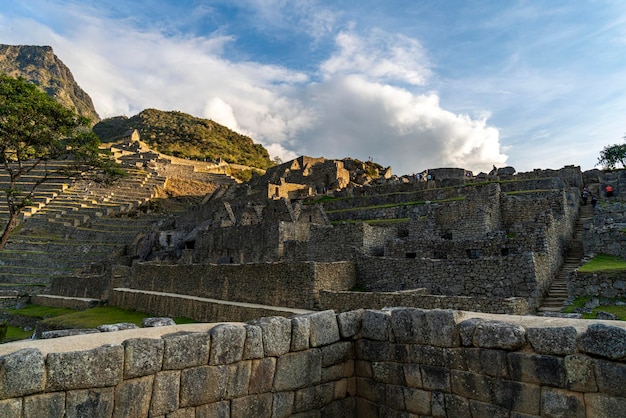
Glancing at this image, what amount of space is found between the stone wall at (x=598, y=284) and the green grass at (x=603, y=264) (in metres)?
0.23

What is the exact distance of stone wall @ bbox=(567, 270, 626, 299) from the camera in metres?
11.4

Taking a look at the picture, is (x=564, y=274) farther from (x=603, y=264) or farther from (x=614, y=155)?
(x=614, y=155)

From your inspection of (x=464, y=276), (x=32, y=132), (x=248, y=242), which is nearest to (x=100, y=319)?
(x=248, y=242)

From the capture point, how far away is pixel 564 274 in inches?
620

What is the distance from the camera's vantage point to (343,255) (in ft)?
68.8

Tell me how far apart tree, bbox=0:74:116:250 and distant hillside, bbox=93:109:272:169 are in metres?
81.2

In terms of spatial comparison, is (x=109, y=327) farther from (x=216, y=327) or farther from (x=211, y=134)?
(x=211, y=134)

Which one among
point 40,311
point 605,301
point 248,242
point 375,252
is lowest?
point 40,311

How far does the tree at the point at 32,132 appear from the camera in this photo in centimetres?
1989

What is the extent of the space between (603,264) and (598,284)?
2.19 meters

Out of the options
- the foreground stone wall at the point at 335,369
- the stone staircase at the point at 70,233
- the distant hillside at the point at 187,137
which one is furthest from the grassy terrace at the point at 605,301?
the distant hillside at the point at 187,137

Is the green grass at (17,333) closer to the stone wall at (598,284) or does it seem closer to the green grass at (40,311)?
the green grass at (40,311)

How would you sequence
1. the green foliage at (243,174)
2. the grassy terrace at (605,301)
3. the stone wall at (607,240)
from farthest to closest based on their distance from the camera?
the green foliage at (243,174), the stone wall at (607,240), the grassy terrace at (605,301)

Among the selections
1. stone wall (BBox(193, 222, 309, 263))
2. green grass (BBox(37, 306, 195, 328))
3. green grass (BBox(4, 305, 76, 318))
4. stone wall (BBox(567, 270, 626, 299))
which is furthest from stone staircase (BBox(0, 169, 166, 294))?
stone wall (BBox(567, 270, 626, 299))
